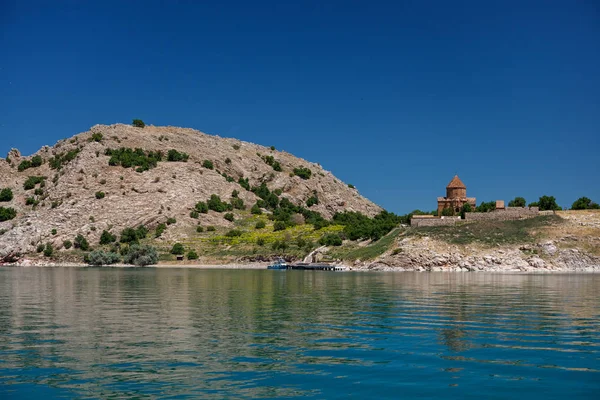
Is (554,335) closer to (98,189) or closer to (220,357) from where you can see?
(220,357)

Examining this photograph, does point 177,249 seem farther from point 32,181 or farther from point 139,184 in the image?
point 32,181

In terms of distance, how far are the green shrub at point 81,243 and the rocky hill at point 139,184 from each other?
1.89 meters

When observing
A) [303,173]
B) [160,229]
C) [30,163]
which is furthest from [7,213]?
[303,173]

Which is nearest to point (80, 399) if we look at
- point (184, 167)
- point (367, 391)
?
point (367, 391)

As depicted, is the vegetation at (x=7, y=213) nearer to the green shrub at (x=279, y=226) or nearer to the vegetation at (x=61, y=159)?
the vegetation at (x=61, y=159)

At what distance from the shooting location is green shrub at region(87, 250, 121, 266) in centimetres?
11231

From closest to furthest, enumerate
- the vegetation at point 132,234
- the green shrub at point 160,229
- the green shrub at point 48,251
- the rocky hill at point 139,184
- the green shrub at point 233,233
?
1. the green shrub at point 48,251
2. the vegetation at point 132,234
3. the green shrub at point 233,233
4. the green shrub at point 160,229
5. the rocky hill at point 139,184

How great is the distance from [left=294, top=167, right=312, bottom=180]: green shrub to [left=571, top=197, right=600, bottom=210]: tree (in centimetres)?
8892

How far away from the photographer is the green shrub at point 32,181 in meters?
147

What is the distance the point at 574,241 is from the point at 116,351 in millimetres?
87394

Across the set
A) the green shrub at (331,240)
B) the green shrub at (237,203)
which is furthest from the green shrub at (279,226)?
the green shrub at (237,203)

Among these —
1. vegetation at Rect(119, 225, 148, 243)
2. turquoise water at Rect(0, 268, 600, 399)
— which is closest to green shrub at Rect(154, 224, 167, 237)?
vegetation at Rect(119, 225, 148, 243)

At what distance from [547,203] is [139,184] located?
92063mm

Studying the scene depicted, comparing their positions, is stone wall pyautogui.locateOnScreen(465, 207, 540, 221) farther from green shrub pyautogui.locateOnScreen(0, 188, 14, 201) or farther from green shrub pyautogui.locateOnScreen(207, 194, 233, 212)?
green shrub pyautogui.locateOnScreen(0, 188, 14, 201)
